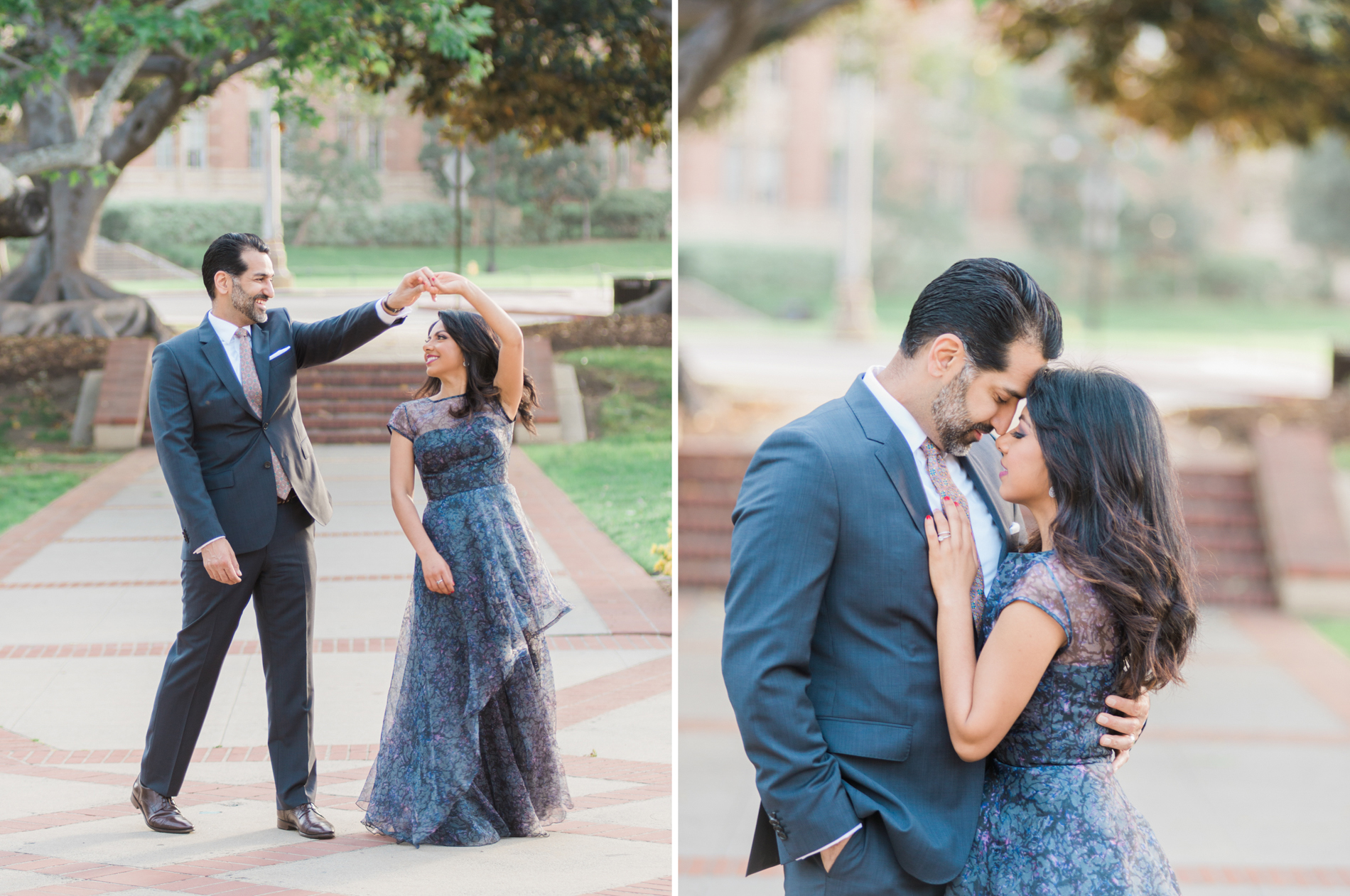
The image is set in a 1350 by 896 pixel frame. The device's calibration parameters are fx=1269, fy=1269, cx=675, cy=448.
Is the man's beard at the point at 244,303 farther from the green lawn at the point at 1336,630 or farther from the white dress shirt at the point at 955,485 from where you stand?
the green lawn at the point at 1336,630

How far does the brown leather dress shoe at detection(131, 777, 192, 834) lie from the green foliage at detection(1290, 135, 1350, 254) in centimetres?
3981

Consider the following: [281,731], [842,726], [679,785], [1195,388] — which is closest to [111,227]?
[281,731]

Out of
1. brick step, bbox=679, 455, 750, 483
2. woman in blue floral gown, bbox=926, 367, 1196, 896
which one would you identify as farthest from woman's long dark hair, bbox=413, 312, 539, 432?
brick step, bbox=679, 455, 750, 483

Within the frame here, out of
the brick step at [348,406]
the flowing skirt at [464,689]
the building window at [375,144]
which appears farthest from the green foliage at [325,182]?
the flowing skirt at [464,689]

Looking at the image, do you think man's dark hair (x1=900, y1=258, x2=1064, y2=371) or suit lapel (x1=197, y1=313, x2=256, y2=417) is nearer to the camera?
man's dark hair (x1=900, y1=258, x2=1064, y2=371)

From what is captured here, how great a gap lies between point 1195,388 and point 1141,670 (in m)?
16.4

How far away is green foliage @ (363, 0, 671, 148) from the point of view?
20.8 feet

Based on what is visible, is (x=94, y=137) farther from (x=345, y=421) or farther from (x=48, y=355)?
(x=345, y=421)

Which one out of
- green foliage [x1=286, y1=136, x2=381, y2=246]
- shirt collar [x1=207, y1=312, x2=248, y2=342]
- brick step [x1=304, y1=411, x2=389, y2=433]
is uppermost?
green foliage [x1=286, y1=136, x2=381, y2=246]

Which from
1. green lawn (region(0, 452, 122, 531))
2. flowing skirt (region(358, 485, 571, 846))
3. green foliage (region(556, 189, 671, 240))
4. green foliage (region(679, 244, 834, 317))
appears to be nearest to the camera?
flowing skirt (region(358, 485, 571, 846))

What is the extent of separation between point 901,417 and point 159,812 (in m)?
2.85

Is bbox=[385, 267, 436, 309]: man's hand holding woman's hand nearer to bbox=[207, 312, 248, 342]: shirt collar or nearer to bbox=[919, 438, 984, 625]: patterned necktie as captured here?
bbox=[207, 312, 248, 342]: shirt collar

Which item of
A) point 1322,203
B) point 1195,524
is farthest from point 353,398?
point 1322,203

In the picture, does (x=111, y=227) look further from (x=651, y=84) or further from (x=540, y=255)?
(x=651, y=84)
